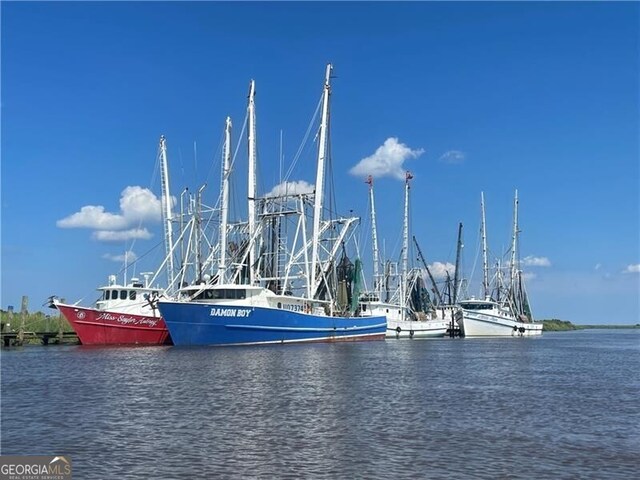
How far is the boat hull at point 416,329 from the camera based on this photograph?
356 feet

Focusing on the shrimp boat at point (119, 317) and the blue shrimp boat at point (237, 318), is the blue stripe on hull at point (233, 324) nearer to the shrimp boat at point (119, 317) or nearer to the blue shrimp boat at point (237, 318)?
the blue shrimp boat at point (237, 318)

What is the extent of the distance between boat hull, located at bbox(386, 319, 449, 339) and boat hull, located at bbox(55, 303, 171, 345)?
48.3 metres

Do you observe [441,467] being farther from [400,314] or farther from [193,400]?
[400,314]

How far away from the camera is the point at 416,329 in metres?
112

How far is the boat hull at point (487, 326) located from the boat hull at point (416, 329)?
11.4ft

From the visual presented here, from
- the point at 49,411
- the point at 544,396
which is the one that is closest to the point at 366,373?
the point at 544,396

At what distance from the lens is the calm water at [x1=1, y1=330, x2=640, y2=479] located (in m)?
18.7

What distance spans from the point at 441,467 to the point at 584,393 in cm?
1909

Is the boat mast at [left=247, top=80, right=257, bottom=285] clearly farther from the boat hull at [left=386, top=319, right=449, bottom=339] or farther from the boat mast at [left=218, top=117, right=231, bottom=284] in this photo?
the boat hull at [left=386, top=319, right=449, bottom=339]

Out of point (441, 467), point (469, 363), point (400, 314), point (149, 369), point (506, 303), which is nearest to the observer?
point (441, 467)

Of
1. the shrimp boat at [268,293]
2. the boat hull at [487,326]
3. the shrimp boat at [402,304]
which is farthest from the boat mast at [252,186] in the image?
the boat hull at [487,326]

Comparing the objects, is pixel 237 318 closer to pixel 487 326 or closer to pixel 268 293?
pixel 268 293

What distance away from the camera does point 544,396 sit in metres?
33.2

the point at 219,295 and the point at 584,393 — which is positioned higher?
the point at 219,295
